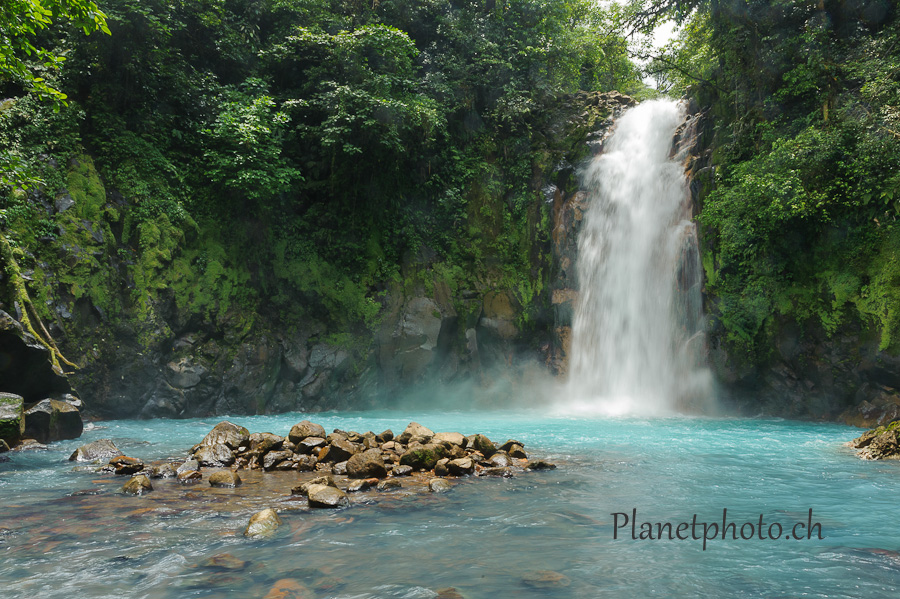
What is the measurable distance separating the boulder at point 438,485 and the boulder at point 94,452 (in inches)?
196

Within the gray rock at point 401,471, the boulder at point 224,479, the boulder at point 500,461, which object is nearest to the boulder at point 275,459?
the boulder at point 224,479

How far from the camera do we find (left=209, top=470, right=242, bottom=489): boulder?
663 cm

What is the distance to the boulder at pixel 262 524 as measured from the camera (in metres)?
4.85

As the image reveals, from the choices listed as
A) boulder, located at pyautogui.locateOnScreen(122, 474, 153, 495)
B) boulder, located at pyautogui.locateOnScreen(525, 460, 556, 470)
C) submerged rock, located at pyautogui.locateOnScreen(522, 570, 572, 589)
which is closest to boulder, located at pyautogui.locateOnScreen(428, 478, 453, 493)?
Result: boulder, located at pyautogui.locateOnScreen(525, 460, 556, 470)

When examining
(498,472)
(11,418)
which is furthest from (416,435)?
(11,418)

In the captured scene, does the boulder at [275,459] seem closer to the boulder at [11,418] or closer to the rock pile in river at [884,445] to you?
the boulder at [11,418]

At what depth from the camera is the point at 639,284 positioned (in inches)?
631

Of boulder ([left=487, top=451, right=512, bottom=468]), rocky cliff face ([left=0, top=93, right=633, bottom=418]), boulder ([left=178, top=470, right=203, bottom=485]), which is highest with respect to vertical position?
rocky cliff face ([left=0, top=93, right=633, bottom=418])

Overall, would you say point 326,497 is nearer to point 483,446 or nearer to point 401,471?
point 401,471

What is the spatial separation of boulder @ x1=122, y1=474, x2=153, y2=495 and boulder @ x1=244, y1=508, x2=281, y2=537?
1.94 m

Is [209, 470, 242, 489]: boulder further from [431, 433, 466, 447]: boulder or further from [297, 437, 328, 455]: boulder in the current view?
[431, 433, 466, 447]: boulder

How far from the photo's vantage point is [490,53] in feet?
62.5

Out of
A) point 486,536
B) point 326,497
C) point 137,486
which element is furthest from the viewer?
point 137,486

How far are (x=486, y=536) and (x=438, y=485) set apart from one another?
1723mm
